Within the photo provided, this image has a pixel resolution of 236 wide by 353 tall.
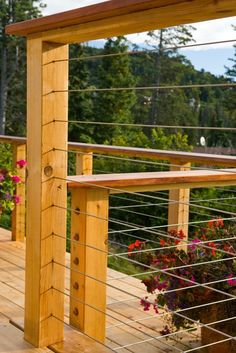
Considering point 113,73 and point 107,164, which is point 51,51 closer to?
point 107,164

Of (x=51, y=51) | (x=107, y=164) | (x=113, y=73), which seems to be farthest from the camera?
(x=113, y=73)

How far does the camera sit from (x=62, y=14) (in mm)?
1800

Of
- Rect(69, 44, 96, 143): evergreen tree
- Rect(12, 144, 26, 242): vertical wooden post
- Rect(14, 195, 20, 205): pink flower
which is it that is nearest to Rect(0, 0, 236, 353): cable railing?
Rect(14, 195, 20, 205): pink flower

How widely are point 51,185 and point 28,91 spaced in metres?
0.37

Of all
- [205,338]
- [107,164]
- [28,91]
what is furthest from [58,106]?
[107,164]

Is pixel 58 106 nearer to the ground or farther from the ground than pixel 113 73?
nearer to the ground

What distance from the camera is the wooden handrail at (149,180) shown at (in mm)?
2188

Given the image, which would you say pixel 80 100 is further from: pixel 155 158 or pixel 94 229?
pixel 94 229

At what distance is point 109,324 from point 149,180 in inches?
33.5

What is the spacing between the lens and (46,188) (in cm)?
203

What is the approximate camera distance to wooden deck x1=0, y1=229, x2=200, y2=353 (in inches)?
81.4

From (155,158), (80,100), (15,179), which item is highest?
(80,100)

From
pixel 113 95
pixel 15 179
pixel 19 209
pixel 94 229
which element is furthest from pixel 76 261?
pixel 113 95

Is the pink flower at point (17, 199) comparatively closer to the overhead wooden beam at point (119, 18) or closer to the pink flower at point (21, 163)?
the pink flower at point (21, 163)
